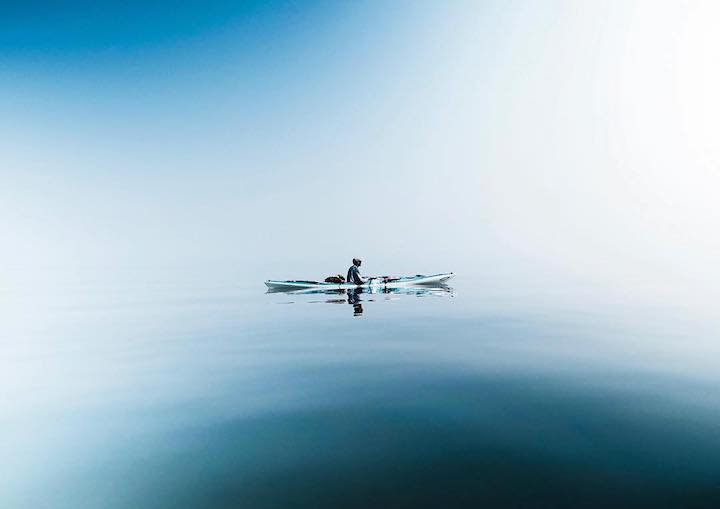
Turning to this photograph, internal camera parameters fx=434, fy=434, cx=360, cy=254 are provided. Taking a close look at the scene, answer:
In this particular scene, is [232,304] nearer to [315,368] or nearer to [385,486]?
[315,368]

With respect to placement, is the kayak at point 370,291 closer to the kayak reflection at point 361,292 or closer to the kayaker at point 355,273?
the kayak reflection at point 361,292

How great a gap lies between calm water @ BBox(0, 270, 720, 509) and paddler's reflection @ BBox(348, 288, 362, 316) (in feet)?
20.0

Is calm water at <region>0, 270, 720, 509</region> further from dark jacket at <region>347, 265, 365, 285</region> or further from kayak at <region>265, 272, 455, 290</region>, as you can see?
kayak at <region>265, 272, 455, 290</region>

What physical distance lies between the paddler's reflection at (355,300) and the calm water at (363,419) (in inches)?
240

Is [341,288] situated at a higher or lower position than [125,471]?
higher

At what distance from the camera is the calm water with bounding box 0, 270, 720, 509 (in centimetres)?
536

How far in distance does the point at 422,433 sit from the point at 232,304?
23595 mm

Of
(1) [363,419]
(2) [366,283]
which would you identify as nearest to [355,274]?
(2) [366,283]

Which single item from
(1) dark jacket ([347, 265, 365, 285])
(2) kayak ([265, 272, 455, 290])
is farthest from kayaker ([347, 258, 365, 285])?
(2) kayak ([265, 272, 455, 290])

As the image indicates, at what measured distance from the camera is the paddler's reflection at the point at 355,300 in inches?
932

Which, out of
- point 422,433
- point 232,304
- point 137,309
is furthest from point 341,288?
point 422,433

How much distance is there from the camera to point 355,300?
29.4 m

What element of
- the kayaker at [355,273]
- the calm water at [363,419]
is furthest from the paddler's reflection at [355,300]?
the calm water at [363,419]

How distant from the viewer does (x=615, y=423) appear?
7410 millimetres
